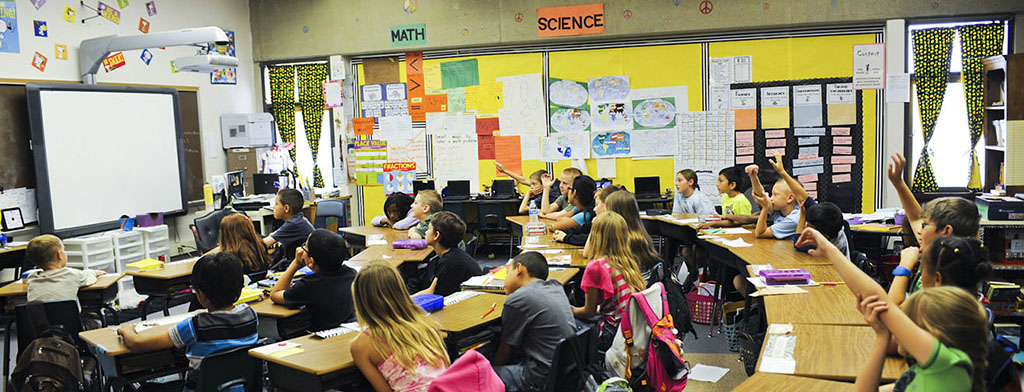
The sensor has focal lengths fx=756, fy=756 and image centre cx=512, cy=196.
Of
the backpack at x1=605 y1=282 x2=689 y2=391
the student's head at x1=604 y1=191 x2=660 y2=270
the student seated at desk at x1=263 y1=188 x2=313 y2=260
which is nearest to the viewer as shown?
the backpack at x1=605 y1=282 x2=689 y2=391

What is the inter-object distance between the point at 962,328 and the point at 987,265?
94cm

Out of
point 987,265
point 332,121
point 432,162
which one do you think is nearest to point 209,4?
point 332,121

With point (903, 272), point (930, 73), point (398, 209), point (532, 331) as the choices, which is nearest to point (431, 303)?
point (532, 331)

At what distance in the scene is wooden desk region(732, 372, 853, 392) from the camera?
8.45 ft

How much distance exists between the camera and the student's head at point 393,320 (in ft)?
9.66

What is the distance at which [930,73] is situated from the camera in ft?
28.6

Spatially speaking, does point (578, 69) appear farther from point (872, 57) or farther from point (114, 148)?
point (114, 148)

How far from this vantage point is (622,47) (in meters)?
9.48

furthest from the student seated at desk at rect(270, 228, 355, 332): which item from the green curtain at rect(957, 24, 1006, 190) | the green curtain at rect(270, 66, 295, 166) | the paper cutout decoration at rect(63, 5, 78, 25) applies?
the green curtain at rect(957, 24, 1006, 190)

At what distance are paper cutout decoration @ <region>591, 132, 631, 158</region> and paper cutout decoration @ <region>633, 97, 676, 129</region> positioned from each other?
10.1 inches

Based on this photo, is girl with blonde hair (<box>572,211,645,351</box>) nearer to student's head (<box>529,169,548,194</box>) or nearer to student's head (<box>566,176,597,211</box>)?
student's head (<box>566,176,597,211</box>)

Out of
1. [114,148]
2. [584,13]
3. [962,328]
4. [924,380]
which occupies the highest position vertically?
[584,13]

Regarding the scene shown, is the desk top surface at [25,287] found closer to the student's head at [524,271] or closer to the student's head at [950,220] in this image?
the student's head at [524,271]

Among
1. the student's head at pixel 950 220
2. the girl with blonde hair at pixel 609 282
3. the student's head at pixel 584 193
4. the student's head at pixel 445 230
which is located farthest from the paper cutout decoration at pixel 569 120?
the student's head at pixel 950 220
